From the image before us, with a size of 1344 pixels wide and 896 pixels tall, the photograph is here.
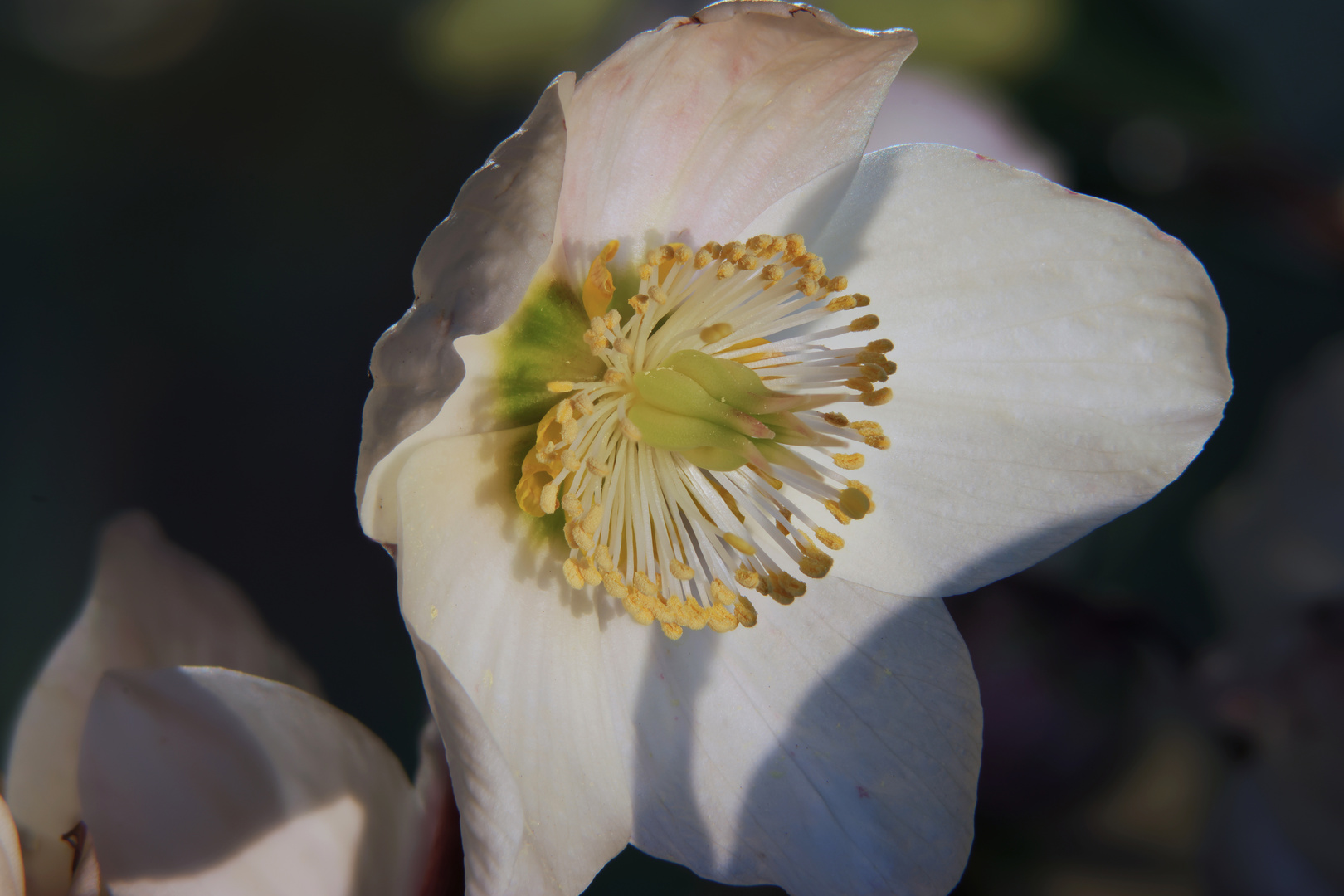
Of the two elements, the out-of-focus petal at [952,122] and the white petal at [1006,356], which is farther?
the out-of-focus petal at [952,122]

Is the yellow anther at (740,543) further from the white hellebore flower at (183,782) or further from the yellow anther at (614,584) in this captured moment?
the white hellebore flower at (183,782)

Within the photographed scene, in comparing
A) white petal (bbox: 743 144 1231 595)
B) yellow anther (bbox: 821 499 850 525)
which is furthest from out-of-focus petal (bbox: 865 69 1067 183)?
yellow anther (bbox: 821 499 850 525)

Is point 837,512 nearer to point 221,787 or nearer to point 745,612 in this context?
point 745,612

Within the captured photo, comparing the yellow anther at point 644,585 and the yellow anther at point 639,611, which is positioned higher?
the yellow anther at point 644,585

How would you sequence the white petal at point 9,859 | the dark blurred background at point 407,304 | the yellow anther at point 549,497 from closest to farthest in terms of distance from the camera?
the white petal at point 9,859 < the yellow anther at point 549,497 < the dark blurred background at point 407,304

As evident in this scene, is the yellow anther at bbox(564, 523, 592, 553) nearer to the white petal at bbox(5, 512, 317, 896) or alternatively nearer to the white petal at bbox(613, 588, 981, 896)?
the white petal at bbox(613, 588, 981, 896)

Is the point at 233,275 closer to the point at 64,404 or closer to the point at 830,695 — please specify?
the point at 64,404

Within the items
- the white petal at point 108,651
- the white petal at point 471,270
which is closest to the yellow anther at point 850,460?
the white petal at point 471,270
